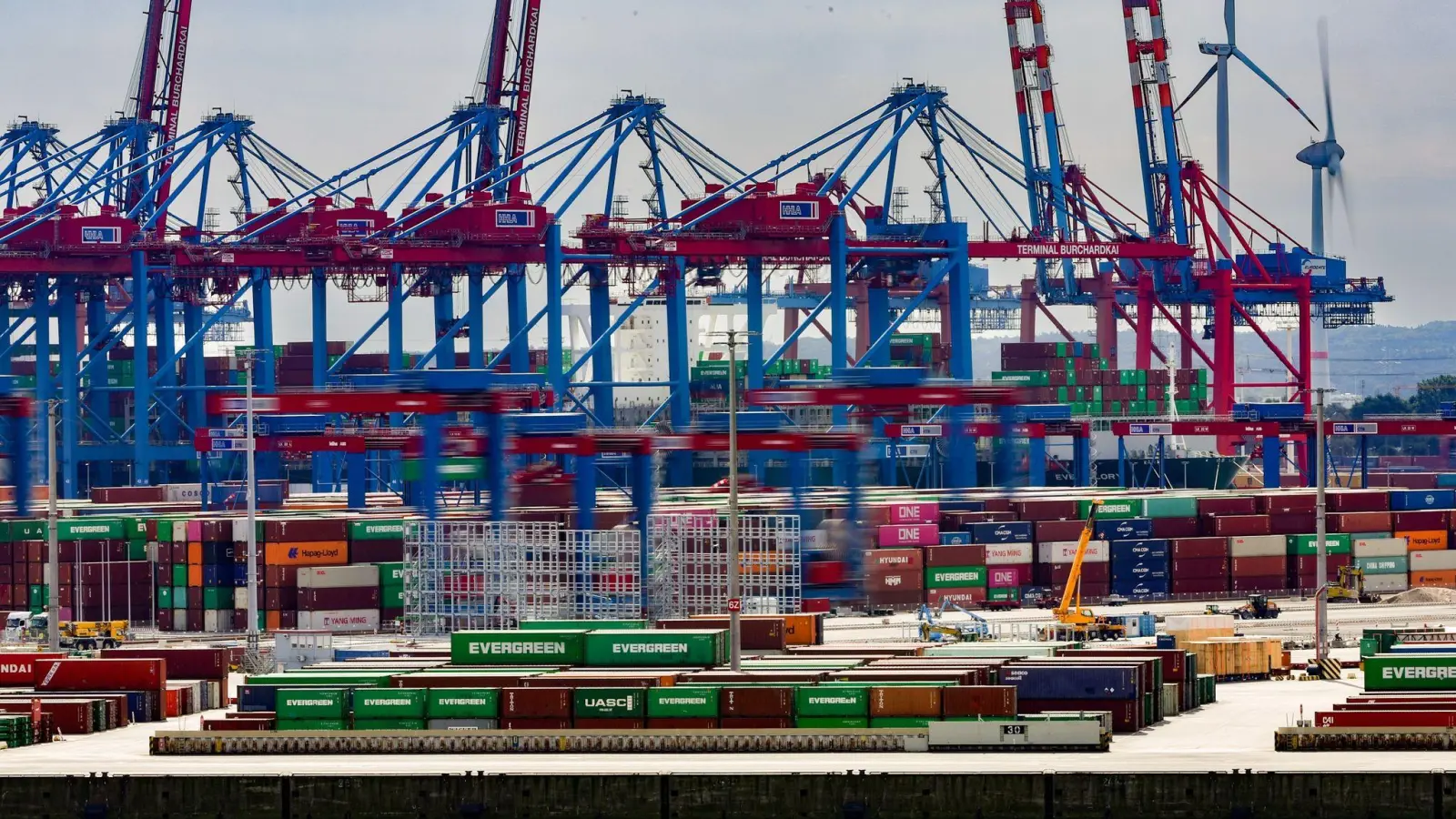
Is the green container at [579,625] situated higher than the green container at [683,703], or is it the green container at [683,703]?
the green container at [579,625]

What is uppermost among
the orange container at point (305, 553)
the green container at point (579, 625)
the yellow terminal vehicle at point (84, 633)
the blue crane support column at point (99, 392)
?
the blue crane support column at point (99, 392)

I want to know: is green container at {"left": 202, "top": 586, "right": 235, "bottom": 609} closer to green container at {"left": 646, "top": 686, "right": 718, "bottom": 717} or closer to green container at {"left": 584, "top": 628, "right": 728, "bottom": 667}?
green container at {"left": 584, "top": 628, "right": 728, "bottom": 667}

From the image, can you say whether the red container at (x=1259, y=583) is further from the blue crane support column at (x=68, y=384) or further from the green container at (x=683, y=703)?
the blue crane support column at (x=68, y=384)

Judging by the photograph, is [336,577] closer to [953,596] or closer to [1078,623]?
[953,596]

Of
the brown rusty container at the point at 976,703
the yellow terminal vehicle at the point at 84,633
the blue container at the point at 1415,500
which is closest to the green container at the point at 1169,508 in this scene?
the blue container at the point at 1415,500

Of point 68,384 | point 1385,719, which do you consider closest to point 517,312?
point 68,384
